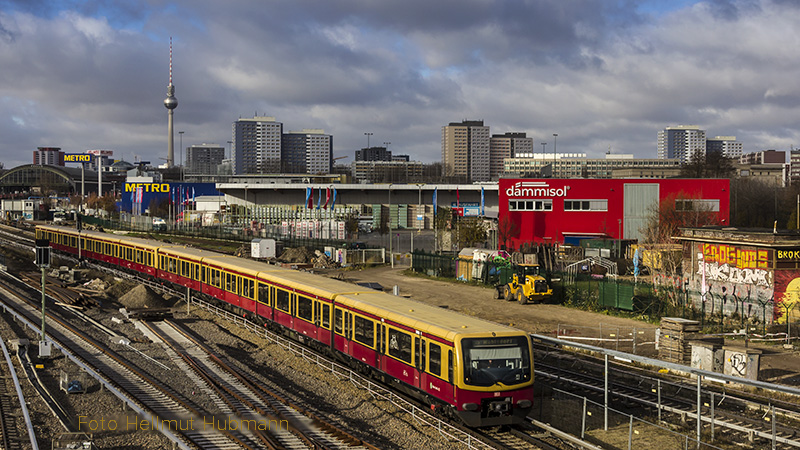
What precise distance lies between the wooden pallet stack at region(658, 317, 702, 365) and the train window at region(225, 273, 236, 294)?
1913 cm

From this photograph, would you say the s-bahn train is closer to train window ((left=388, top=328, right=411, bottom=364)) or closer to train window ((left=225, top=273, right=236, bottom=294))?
train window ((left=388, top=328, right=411, bottom=364))

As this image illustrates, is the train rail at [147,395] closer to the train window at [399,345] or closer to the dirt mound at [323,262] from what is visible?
the train window at [399,345]

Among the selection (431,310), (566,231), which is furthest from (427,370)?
(566,231)

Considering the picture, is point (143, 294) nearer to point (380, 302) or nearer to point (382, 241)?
point (380, 302)

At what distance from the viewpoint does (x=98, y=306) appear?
1533 inches

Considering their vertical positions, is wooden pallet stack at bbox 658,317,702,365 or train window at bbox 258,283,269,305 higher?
train window at bbox 258,283,269,305

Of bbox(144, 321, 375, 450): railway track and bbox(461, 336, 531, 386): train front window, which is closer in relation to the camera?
bbox(461, 336, 531, 386): train front window

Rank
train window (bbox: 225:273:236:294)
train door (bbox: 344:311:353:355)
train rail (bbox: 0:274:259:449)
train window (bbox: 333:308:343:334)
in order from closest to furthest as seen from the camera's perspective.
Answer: train rail (bbox: 0:274:259:449)
train door (bbox: 344:311:353:355)
train window (bbox: 333:308:343:334)
train window (bbox: 225:273:236:294)

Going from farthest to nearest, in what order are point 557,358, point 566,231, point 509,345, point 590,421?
point 566,231 → point 557,358 → point 590,421 → point 509,345

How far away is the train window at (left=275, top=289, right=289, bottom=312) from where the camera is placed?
1060 inches

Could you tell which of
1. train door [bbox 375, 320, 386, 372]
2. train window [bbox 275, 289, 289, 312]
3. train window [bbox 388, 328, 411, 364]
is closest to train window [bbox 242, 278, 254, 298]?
train window [bbox 275, 289, 289, 312]

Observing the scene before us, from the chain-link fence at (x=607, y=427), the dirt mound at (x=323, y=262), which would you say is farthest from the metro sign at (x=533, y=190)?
the chain-link fence at (x=607, y=427)

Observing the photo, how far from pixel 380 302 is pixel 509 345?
549 cm

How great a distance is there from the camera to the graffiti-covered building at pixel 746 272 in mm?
33719
